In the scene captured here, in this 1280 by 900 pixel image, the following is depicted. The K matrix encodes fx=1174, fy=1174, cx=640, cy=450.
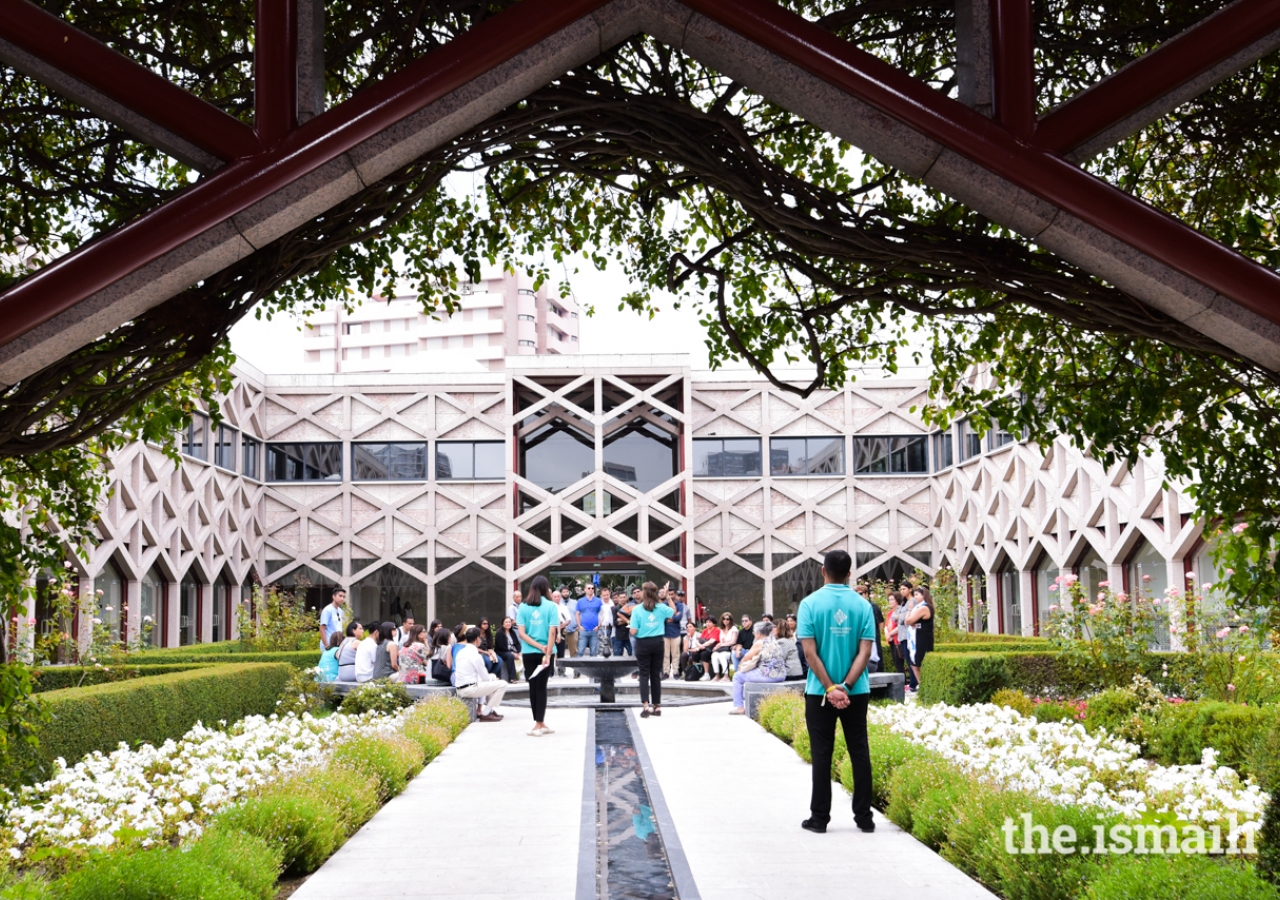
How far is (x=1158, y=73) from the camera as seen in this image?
3439 millimetres

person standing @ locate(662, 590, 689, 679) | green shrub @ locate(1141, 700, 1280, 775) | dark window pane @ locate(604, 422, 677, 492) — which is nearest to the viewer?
green shrub @ locate(1141, 700, 1280, 775)

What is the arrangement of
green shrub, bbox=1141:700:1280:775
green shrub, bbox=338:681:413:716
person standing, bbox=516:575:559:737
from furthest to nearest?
green shrub, bbox=338:681:413:716 → person standing, bbox=516:575:559:737 → green shrub, bbox=1141:700:1280:775

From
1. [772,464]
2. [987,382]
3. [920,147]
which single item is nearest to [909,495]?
[772,464]

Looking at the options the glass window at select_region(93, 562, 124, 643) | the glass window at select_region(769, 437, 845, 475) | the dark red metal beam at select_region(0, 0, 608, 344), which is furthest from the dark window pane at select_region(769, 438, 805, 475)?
the dark red metal beam at select_region(0, 0, 608, 344)

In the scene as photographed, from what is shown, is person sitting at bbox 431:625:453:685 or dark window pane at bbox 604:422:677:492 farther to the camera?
dark window pane at bbox 604:422:677:492

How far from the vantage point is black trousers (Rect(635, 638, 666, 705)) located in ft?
48.4

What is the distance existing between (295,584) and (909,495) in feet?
62.3

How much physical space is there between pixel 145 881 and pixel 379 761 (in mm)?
4188

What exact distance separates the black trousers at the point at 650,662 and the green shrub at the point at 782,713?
4.74ft

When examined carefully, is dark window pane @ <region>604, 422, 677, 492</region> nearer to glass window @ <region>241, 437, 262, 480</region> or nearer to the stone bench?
glass window @ <region>241, 437, 262, 480</region>

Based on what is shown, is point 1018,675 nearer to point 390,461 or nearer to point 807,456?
point 807,456

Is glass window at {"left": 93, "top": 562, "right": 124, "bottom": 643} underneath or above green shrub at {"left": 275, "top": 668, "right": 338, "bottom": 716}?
above

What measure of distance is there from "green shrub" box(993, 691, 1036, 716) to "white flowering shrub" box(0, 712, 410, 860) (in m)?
7.14

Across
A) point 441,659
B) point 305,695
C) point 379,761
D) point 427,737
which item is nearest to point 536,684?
point 427,737
